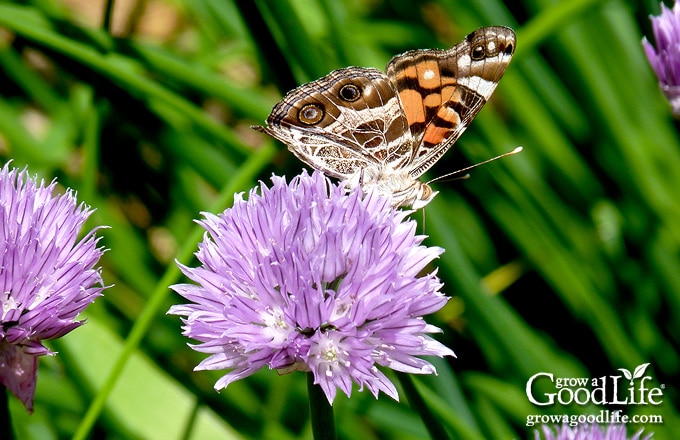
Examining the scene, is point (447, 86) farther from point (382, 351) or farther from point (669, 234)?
point (669, 234)

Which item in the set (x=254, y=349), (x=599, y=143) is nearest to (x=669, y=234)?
(x=599, y=143)

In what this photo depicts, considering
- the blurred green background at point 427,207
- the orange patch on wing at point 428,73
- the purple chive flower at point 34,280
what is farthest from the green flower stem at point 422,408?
the orange patch on wing at point 428,73

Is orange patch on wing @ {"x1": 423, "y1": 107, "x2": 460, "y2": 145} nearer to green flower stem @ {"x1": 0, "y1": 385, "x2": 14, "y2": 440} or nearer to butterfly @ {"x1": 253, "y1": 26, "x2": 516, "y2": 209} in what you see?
butterfly @ {"x1": 253, "y1": 26, "x2": 516, "y2": 209}

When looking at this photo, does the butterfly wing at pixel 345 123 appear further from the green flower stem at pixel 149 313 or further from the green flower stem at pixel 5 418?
the green flower stem at pixel 5 418

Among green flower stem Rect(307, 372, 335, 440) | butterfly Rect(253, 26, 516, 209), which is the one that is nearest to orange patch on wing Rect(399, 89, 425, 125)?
butterfly Rect(253, 26, 516, 209)

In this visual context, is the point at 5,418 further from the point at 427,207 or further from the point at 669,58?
the point at 669,58

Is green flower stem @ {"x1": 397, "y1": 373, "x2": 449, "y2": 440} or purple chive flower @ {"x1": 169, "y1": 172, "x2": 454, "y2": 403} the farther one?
green flower stem @ {"x1": 397, "y1": 373, "x2": 449, "y2": 440}
